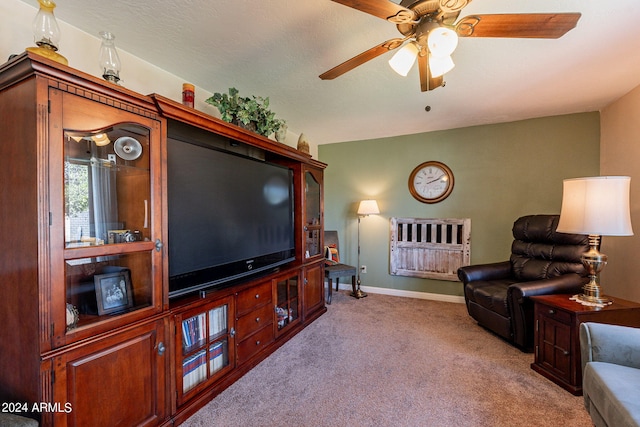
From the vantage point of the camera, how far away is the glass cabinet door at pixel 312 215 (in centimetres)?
307

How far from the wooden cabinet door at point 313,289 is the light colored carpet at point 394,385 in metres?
0.24

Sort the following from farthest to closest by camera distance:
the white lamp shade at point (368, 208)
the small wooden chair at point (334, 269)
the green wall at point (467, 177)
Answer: the white lamp shade at point (368, 208) → the small wooden chair at point (334, 269) → the green wall at point (467, 177)

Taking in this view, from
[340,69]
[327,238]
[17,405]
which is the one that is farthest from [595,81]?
[17,405]

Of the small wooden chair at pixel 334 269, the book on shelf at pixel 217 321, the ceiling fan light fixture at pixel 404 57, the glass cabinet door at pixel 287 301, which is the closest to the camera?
the ceiling fan light fixture at pixel 404 57

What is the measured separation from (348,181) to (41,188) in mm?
3794

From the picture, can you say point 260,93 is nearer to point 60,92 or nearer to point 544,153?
point 60,92

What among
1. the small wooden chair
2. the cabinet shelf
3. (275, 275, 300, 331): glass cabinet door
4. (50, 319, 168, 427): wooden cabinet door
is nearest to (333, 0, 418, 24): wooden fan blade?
the cabinet shelf

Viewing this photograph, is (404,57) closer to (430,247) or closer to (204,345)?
(204,345)

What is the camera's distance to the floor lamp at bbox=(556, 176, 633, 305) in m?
1.87

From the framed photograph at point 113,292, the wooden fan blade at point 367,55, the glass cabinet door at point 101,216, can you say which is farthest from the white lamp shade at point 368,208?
the framed photograph at point 113,292

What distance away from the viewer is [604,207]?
1883mm

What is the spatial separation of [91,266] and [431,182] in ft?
12.6

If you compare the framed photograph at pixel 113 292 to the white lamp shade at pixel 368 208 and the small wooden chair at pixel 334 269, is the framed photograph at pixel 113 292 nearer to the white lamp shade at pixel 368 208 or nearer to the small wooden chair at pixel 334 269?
the small wooden chair at pixel 334 269

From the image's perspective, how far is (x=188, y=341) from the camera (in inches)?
66.2
